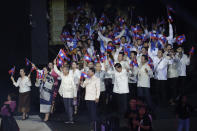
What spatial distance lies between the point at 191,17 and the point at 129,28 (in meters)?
6.83

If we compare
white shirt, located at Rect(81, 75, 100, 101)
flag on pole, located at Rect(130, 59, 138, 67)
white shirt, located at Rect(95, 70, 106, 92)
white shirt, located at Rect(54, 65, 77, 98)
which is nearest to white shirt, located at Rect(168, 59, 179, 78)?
flag on pole, located at Rect(130, 59, 138, 67)

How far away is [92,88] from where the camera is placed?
10758mm

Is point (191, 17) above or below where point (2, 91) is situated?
above

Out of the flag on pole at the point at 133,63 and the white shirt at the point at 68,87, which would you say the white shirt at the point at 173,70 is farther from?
the white shirt at the point at 68,87

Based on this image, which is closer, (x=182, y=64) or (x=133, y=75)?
(x=133, y=75)

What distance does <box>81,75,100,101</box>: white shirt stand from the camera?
10.7 meters

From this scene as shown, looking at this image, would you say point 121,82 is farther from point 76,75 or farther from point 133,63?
point 76,75

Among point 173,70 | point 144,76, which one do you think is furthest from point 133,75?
point 173,70

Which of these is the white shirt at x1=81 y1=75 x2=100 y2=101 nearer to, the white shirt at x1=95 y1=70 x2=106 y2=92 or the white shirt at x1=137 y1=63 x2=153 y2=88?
the white shirt at x1=95 y1=70 x2=106 y2=92

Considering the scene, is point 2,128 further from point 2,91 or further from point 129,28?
point 129,28

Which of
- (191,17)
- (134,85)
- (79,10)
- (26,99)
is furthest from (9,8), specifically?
(191,17)

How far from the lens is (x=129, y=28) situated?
14930 millimetres

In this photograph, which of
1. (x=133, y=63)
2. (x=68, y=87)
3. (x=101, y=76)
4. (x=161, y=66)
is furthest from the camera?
(x=161, y=66)

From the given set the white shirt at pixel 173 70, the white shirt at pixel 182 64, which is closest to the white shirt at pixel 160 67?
the white shirt at pixel 173 70
